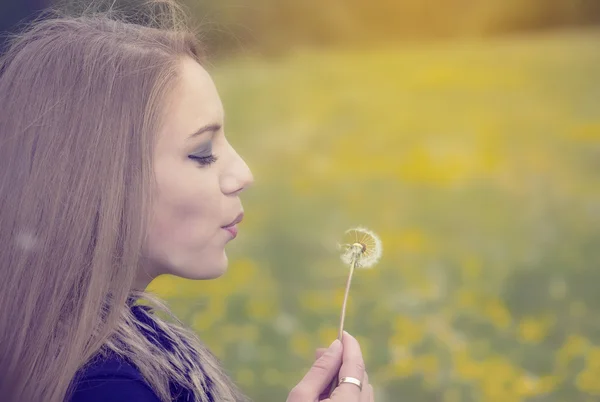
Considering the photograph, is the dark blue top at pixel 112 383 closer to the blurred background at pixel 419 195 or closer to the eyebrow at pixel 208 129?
the eyebrow at pixel 208 129

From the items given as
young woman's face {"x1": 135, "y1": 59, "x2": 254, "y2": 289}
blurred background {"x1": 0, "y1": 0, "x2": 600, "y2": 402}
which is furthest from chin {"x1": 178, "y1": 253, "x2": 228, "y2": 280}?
blurred background {"x1": 0, "y1": 0, "x2": 600, "y2": 402}

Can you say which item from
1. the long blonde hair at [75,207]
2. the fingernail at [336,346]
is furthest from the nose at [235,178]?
the fingernail at [336,346]

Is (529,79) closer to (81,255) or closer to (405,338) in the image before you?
(405,338)

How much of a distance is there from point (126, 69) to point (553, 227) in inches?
76.0

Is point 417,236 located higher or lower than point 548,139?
lower

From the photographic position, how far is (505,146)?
2764 mm

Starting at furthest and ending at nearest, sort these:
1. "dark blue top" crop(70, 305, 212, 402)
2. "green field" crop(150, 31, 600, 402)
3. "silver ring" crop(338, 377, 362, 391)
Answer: "green field" crop(150, 31, 600, 402) → "silver ring" crop(338, 377, 362, 391) → "dark blue top" crop(70, 305, 212, 402)

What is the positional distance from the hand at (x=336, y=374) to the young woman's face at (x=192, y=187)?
180mm

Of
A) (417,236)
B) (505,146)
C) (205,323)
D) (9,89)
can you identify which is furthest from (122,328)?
(505,146)

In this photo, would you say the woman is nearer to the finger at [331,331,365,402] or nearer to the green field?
the finger at [331,331,365,402]

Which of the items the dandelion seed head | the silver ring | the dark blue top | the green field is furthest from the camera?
the green field

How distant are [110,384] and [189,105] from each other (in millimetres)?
352

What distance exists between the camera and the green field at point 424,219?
239cm

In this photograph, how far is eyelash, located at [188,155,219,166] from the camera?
1.00 meters
